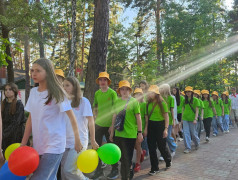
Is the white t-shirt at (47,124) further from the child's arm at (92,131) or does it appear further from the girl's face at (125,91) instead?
the girl's face at (125,91)

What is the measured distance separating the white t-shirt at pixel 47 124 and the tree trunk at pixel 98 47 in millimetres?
5912

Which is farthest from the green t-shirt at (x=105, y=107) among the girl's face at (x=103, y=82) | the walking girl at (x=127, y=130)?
the walking girl at (x=127, y=130)

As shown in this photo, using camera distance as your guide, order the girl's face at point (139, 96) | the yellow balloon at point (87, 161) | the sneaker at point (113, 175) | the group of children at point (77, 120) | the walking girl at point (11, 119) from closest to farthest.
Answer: the group of children at point (77, 120) < the yellow balloon at point (87, 161) < the walking girl at point (11, 119) < the sneaker at point (113, 175) < the girl's face at point (139, 96)

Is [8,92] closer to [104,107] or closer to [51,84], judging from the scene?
[104,107]

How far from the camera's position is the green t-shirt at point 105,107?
5707 millimetres

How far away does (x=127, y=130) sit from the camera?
5051 mm

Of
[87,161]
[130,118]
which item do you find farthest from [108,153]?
[130,118]

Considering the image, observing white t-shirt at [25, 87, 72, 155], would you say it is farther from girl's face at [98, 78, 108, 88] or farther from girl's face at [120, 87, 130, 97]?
girl's face at [98, 78, 108, 88]

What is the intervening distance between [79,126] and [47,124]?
3.90ft

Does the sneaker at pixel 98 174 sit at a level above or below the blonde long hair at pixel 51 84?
below

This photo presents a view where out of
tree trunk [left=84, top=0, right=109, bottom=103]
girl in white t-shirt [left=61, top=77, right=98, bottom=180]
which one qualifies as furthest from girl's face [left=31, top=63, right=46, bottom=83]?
tree trunk [left=84, top=0, right=109, bottom=103]

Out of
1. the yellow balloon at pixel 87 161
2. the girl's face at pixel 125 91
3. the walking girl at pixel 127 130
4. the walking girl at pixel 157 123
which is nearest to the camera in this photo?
the yellow balloon at pixel 87 161

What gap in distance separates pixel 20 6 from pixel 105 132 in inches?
415

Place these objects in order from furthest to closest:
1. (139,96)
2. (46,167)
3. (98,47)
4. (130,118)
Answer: (98,47), (139,96), (130,118), (46,167)
